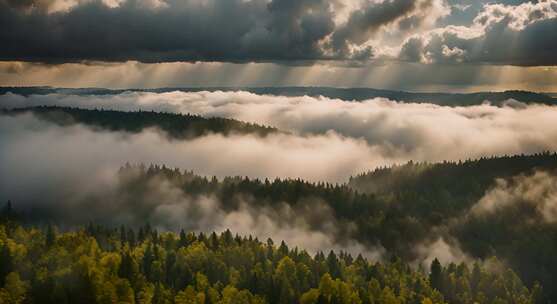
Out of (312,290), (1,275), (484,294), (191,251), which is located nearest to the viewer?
(1,275)

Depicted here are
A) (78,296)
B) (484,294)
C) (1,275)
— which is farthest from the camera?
(484,294)

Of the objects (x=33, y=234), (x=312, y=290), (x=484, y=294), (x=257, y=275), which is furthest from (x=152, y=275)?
(x=484, y=294)

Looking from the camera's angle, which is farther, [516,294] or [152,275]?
[516,294]

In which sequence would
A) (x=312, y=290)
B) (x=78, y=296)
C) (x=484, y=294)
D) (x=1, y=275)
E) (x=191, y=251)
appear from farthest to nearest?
(x=484, y=294) < (x=191, y=251) < (x=312, y=290) < (x=1, y=275) < (x=78, y=296)

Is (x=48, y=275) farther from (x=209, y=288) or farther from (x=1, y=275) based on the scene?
(x=209, y=288)

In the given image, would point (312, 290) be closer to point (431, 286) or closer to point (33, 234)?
point (431, 286)

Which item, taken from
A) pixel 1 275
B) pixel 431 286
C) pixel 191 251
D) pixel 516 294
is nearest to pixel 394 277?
pixel 431 286
